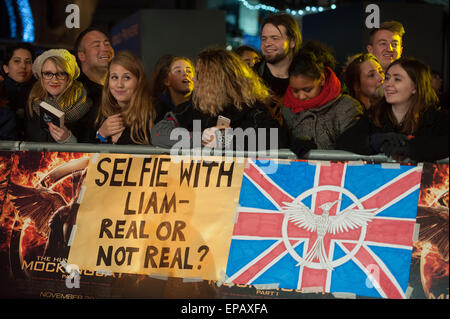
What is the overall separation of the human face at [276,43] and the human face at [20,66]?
2420mm

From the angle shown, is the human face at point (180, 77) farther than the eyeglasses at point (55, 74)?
Yes

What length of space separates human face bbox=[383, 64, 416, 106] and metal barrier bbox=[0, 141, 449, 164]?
50 cm

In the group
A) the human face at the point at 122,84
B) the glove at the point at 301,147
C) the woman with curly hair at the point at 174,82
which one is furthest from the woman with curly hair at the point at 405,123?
the woman with curly hair at the point at 174,82

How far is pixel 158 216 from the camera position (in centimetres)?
371

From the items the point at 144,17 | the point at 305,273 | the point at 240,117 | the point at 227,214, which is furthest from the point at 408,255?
the point at 144,17

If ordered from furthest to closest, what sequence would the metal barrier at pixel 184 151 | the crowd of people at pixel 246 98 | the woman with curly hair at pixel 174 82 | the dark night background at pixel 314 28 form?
the dark night background at pixel 314 28 < the woman with curly hair at pixel 174 82 < the crowd of people at pixel 246 98 < the metal barrier at pixel 184 151

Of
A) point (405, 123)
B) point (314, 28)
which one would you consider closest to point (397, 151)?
point (405, 123)

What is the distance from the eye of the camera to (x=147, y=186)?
3770 millimetres

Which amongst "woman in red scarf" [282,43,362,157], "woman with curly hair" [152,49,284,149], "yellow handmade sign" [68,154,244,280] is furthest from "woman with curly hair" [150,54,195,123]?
"yellow handmade sign" [68,154,244,280]

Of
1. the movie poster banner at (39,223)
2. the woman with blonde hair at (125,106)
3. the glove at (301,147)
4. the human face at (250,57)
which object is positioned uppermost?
the human face at (250,57)

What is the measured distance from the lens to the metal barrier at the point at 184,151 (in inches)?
140

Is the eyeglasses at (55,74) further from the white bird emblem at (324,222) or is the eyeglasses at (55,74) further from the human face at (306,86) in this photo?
the white bird emblem at (324,222)

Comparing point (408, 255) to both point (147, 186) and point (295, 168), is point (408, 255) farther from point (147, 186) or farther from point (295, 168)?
point (147, 186)

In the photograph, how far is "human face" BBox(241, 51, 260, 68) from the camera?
512cm
